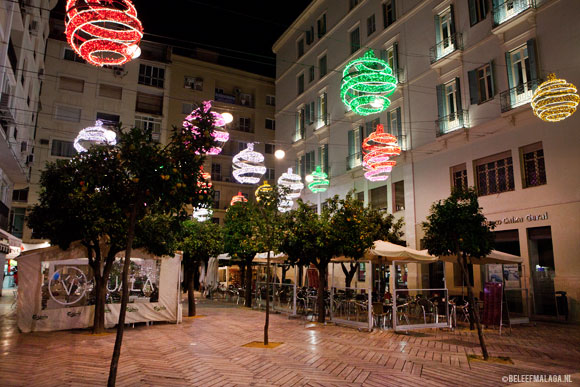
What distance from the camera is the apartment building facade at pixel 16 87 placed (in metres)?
14.9

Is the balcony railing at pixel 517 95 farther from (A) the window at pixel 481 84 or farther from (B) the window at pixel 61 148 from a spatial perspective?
(B) the window at pixel 61 148

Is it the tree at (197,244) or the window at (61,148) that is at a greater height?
the window at (61,148)

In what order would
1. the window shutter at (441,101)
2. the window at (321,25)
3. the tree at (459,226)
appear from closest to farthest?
the tree at (459,226)
the window shutter at (441,101)
the window at (321,25)

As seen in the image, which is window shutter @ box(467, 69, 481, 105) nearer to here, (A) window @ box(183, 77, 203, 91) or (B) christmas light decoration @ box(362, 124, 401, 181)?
(B) christmas light decoration @ box(362, 124, 401, 181)

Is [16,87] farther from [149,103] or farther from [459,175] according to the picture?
[459,175]

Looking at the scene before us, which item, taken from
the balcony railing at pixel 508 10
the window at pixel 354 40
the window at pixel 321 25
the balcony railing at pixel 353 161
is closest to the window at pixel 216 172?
the window at pixel 321 25

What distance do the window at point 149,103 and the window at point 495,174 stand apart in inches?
1010

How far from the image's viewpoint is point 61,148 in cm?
2944

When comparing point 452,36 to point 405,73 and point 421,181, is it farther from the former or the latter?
point 421,181

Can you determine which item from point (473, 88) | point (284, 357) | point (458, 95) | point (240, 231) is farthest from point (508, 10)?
point (284, 357)

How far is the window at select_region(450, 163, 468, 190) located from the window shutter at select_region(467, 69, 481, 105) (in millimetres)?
2682

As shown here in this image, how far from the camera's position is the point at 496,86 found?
16188mm

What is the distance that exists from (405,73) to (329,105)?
6.77m

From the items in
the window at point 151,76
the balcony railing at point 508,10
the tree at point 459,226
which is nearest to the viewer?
the tree at point 459,226
